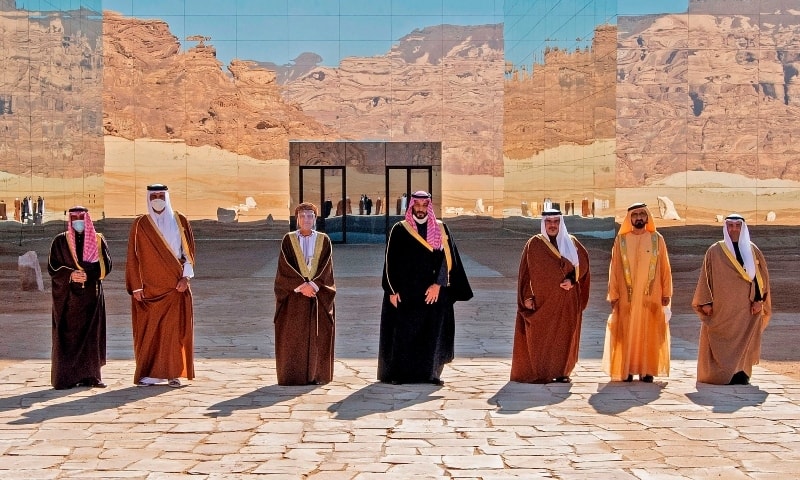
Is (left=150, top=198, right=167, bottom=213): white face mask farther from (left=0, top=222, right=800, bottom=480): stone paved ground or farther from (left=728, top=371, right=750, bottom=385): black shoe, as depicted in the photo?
(left=728, top=371, right=750, bottom=385): black shoe

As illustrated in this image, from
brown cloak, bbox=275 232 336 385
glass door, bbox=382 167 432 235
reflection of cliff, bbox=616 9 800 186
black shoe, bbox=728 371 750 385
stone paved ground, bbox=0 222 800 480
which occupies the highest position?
reflection of cliff, bbox=616 9 800 186

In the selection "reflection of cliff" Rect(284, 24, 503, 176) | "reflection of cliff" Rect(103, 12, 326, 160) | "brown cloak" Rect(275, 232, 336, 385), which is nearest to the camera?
"brown cloak" Rect(275, 232, 336, 385)

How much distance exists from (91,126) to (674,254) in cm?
1598

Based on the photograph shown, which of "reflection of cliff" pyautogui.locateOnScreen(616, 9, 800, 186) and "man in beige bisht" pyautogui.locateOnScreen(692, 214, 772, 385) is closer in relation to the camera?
"man in beige bisht" pyautogui.locateOnScreen(692, 214, 772, 385)

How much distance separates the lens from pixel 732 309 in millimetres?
9477

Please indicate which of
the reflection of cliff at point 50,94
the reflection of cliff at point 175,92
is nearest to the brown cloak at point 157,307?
the reflection of cliff at point 50,94

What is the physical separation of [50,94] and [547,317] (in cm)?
2214

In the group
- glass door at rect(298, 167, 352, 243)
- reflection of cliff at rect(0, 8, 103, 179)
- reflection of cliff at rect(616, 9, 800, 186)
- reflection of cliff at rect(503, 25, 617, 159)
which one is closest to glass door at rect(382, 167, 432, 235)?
glass door at rect(298, 167, 352, 243)

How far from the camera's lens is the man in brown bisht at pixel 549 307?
372 inches

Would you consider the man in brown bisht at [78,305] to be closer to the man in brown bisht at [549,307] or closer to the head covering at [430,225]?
the head covering at [430,225]

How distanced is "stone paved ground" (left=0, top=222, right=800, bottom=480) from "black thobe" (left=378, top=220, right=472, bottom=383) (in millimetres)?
207

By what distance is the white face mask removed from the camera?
31.3 feet

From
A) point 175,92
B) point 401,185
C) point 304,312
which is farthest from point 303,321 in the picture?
point 175,92

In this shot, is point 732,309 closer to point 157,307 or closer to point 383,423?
point 383,423
